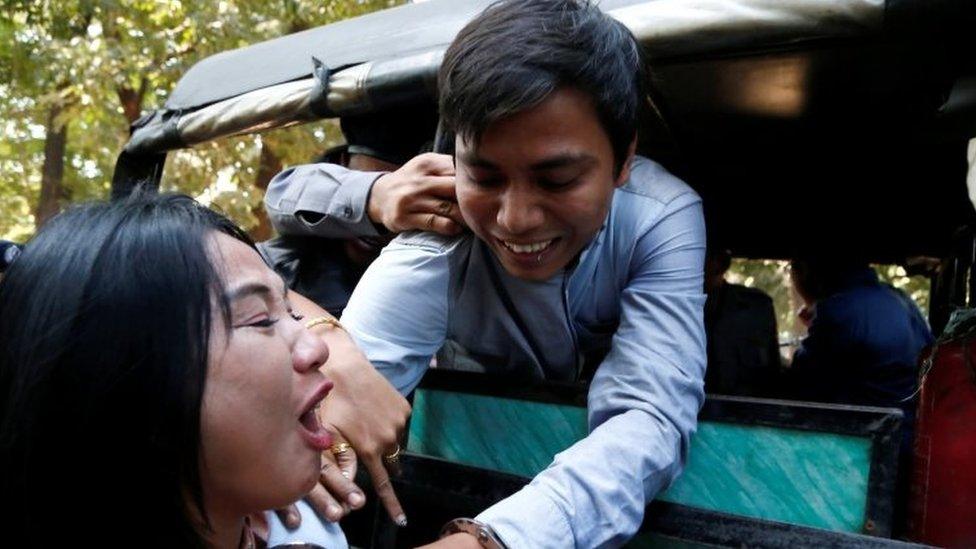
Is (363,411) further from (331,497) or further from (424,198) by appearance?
(424,198)

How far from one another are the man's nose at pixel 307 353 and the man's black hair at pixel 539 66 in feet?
1.76

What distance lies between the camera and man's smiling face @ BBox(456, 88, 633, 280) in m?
1.67

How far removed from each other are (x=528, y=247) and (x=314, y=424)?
0.60 m

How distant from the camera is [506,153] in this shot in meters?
1.67

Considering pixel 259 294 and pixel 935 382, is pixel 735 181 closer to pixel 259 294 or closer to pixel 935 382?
pixel 935 382

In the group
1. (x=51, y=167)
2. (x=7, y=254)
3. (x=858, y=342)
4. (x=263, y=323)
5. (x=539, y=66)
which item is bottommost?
(x=51, y=167)

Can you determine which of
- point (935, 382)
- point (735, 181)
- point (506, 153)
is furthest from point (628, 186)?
point (735, 181)

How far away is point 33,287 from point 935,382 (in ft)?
5.08

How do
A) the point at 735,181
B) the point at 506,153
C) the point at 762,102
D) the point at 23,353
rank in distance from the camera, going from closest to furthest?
the point at 23,353 → the point at 506,153 → the point at 762,102 → the point at 735,181

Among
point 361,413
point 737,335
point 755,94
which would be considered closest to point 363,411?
point 361,413

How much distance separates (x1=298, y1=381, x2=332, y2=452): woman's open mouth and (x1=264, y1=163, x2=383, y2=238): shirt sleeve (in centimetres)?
87

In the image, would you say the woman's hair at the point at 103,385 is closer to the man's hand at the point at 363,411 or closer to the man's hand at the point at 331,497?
the man's hand at the point at 331,497

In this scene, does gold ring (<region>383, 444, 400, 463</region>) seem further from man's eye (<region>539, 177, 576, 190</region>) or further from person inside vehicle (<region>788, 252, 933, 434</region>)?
person inside vehicle (<region>788, 252, 933, 434</region>)

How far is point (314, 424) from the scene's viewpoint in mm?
1344
